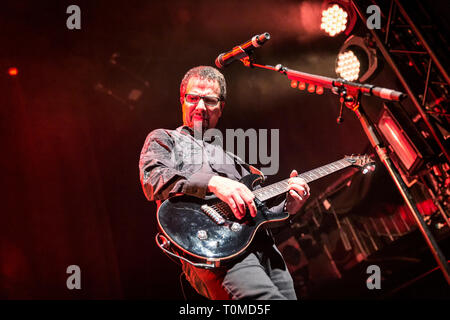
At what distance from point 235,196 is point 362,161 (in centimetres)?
154

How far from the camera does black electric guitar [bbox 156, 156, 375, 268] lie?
1.62 m

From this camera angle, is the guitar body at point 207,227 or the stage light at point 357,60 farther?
the stage light at point 357,60

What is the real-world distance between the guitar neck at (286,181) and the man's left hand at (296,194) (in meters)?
0.06

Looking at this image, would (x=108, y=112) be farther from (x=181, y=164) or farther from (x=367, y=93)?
(x=367, y=93)

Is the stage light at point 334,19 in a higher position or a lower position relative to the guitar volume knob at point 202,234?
higher

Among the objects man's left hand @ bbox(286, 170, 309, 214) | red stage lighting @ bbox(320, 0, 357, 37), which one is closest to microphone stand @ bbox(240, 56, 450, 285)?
man's left hand @ bbox(286, 170, 309, 214)

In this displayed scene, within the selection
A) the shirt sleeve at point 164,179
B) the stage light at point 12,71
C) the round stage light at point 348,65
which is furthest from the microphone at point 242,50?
the stage light at point 12,71

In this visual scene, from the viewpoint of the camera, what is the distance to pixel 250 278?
1.65 meters

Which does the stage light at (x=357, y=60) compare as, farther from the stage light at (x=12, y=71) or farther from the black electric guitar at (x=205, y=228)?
the stage light at (x=12, y=71)

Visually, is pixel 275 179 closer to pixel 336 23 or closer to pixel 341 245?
pixel 341 245

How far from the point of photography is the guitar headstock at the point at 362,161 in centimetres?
260

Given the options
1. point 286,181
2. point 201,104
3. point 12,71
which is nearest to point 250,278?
point 286,181

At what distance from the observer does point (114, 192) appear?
4.35 metres
